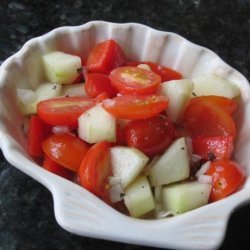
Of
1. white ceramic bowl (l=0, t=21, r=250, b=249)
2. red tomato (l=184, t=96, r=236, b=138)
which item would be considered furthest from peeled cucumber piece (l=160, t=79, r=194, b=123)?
→ white ceramic bowl (l=0, t=21, r=250, b=249)

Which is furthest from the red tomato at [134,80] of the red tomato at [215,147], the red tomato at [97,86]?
the red tomato at [215,147]

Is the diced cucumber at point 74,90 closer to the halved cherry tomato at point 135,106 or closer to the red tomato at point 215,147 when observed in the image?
the halved cherry tomato at point 135,106

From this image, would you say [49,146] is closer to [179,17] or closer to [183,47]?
[183,47]

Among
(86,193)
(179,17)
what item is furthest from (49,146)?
(179,17)

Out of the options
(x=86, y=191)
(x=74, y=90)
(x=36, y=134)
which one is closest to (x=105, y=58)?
(x=74, y=90)

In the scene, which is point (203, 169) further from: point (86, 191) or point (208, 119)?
point (86, 191)
